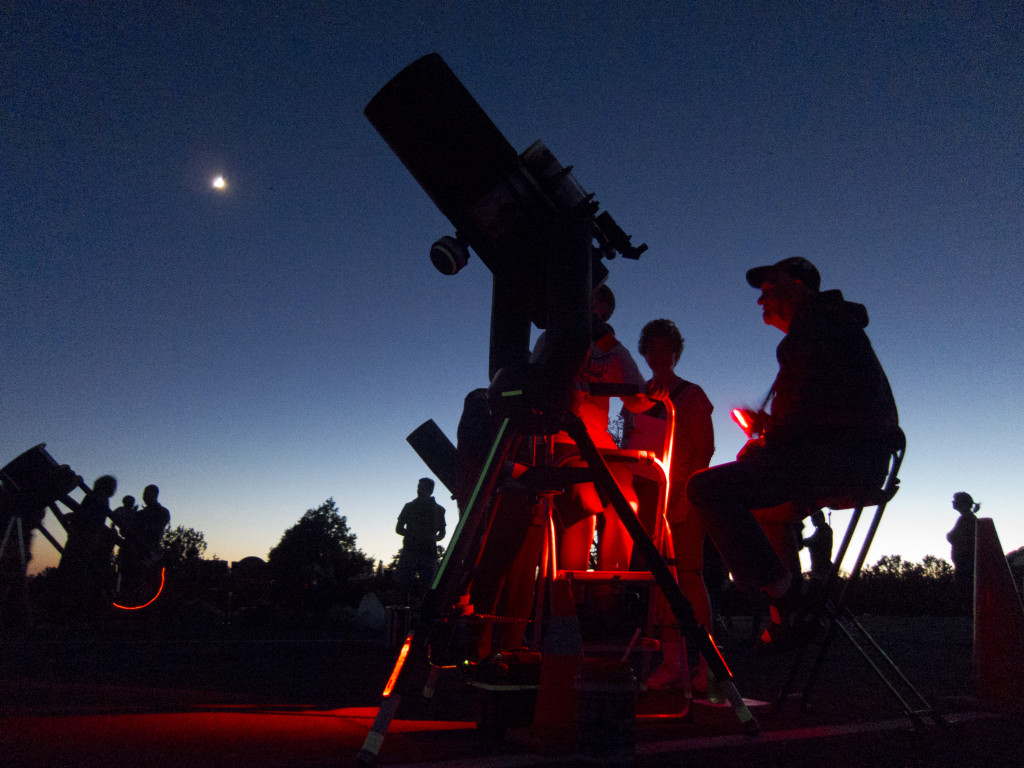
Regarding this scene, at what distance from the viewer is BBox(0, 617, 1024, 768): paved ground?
1.76 meters

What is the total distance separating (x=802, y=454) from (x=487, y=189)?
145cm

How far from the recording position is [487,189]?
2.19 m

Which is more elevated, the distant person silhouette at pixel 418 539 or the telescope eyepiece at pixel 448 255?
the telescope eyepiece at pixel 448 255

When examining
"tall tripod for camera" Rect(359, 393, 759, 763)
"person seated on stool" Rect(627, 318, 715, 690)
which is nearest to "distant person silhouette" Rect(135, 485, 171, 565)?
"person seated on stool" Rect(627, 318, 715, 690)

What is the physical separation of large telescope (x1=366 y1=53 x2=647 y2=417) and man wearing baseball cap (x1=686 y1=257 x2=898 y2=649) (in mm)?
864

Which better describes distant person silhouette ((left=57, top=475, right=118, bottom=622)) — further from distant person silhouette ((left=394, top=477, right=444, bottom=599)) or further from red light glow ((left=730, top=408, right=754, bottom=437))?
red light glow ((left=730, top=408, right=754, bottom=437))

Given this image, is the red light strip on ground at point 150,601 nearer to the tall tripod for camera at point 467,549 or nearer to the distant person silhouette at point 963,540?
the tall tripod for camera at point 467,549

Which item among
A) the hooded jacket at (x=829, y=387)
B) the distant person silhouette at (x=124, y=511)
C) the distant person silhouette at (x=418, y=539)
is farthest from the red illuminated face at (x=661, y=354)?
the distant person silhouette at (x=124, y=511)

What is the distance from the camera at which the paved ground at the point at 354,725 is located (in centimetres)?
176

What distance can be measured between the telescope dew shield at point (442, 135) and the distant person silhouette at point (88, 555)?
281 inches

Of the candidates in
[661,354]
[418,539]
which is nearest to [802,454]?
[661,354]

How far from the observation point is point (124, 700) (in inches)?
113

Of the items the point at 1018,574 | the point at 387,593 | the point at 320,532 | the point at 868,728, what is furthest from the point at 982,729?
the point at 320,532

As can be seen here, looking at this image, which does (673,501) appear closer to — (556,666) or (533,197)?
(556,666)
